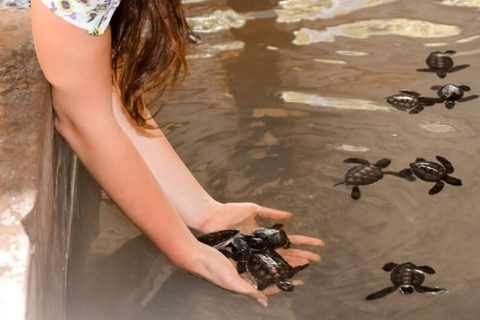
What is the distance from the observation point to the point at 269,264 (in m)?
2.07

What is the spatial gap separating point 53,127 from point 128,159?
0.24m

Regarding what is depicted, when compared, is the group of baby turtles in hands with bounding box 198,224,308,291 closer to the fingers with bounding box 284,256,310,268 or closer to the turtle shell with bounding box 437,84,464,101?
the fingers with bounding box 284,256,310,268

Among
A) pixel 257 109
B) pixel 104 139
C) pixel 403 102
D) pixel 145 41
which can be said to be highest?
pixel 145 41

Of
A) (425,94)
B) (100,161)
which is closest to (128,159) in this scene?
(100,161)

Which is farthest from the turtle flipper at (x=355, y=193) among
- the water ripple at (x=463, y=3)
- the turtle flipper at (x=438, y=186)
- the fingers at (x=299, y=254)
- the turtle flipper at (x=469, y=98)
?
the water ripple at (x=463, y=3)

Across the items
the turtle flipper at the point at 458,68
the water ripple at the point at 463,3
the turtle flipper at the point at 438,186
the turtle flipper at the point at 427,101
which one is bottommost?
the turtle flipper at the point at 438,186

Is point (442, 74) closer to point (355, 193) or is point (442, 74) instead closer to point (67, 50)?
point (355, 193)

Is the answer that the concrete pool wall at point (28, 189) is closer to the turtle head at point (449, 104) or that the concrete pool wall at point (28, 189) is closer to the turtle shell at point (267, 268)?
the turtle shell at point (267, 268)

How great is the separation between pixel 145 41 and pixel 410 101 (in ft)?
4.44

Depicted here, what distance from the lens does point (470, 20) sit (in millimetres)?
3473

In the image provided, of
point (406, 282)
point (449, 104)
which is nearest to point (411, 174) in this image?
point (449, 104)

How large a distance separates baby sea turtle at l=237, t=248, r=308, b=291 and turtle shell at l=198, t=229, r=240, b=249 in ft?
0.25

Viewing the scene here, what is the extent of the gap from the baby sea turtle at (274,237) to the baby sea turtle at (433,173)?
1.82 feet

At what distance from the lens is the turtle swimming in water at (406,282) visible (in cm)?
206
